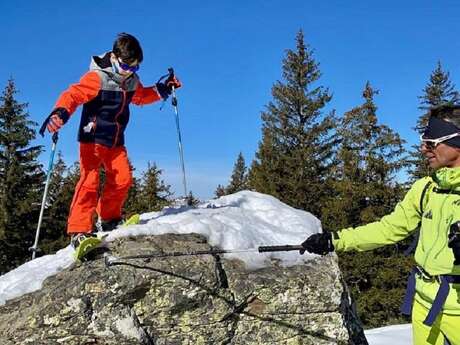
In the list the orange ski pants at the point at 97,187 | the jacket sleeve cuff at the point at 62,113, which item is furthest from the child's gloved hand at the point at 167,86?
the jacket sleeve cuff at the point at 62,113

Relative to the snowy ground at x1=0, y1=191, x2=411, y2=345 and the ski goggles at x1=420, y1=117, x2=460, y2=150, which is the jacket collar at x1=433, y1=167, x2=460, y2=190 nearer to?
the ski goggles at x1=420, y1=117, x2=460, y2=150

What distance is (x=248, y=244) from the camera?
5.69m

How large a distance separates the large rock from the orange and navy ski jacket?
1.56m

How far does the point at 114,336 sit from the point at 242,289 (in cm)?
137

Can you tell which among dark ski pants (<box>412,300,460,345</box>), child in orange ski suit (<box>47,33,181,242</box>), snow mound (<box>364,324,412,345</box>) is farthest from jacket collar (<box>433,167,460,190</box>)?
snow mound (<box>364,324,412,345</box>)

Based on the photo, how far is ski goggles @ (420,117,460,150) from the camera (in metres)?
3.27

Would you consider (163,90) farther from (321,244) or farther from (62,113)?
(321,244)

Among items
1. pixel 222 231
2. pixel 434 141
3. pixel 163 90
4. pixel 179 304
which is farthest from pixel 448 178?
pixel 163 90

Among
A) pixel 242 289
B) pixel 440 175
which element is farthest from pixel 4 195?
pixel 440 175

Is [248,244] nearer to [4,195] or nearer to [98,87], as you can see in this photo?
[98,87]

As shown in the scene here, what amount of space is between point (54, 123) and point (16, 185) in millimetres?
22056

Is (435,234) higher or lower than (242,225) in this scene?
higher

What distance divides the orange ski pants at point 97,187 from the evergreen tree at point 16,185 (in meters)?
20.1

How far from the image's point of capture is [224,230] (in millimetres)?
5879
